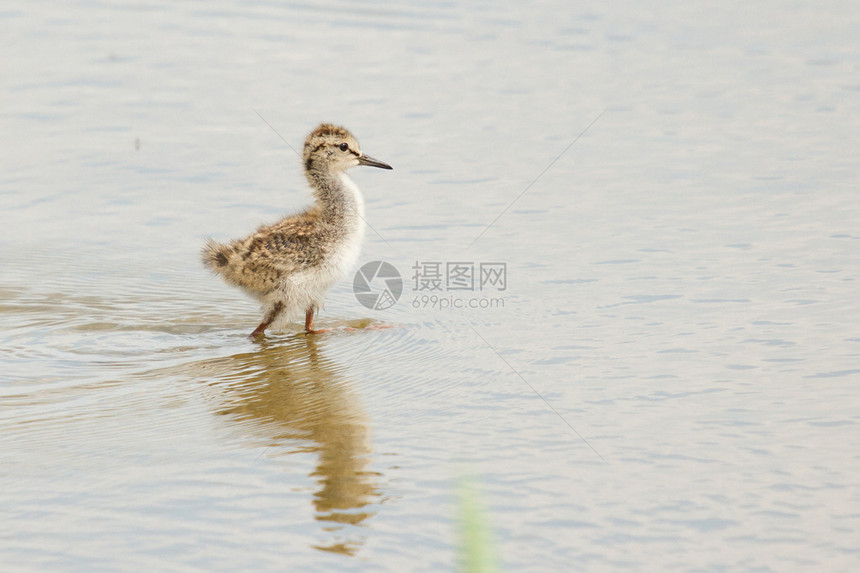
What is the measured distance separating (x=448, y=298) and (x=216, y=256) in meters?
1.47

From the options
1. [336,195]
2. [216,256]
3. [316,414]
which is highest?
[336,195]

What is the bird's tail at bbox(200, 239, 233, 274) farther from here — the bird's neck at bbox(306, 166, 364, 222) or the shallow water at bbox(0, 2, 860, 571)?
the bird's neck at bbox(306, 166, 364, 222)

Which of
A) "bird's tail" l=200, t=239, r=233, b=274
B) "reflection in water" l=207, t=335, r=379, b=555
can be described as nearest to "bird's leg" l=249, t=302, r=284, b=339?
"reflection in water" l=207, t=335, r=379, b=555

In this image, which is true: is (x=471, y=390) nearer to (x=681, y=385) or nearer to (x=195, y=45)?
(x=681, y=385)

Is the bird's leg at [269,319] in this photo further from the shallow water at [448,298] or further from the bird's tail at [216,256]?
the bird's tail at [216,256]

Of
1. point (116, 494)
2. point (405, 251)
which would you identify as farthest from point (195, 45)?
point (116, 494)

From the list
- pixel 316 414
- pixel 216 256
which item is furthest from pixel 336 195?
pixel 316 414

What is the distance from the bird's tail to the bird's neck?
72 centimetres

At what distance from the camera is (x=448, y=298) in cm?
711

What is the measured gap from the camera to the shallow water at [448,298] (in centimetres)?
420

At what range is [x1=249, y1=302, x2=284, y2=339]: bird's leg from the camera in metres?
6.80

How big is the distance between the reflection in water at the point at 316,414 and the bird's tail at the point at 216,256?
21.7 inches

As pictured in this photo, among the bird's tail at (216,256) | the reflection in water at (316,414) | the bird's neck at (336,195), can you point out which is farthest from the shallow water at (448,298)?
the bird's neck at (336,195)

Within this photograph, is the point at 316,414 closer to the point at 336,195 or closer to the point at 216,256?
the point at 216,256
